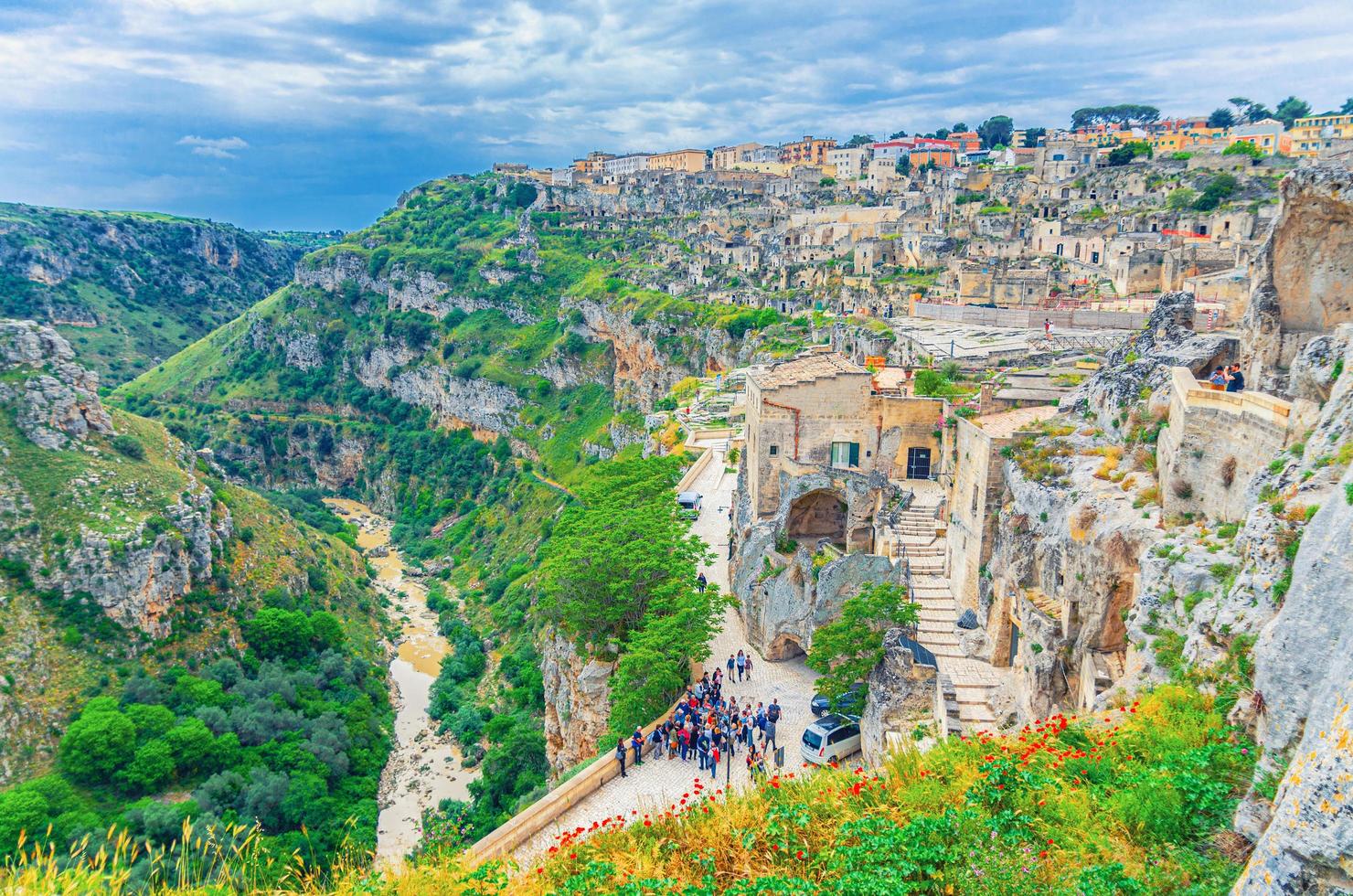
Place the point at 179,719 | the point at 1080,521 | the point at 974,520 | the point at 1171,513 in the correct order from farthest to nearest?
the point at 179,719 < the point at 974,520 < the point at 1080,521 < the point at 1171,513

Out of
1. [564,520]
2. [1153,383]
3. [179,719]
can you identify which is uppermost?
[1153,383]

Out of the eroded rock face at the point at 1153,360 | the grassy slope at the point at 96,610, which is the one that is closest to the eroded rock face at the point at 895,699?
the eroded rock face at the point at 1153,360

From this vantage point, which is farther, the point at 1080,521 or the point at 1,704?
the point at 1,704

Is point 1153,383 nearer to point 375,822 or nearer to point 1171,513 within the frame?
point 1171,513

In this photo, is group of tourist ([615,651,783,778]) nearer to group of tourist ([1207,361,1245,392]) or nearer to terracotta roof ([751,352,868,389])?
terracotta roof ([751,352,868,389])

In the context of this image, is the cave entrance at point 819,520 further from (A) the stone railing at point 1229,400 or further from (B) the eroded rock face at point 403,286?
(B) the eroded rock face at point 403,286

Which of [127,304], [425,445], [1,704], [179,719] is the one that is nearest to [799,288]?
[425,445]

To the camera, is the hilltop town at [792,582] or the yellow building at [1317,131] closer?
the hilltop town at [792,582]
